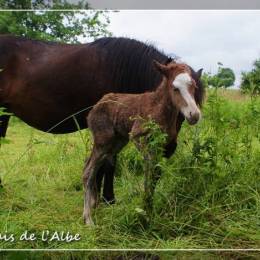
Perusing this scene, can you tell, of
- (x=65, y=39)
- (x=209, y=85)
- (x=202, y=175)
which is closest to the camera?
(x=202, y=175)

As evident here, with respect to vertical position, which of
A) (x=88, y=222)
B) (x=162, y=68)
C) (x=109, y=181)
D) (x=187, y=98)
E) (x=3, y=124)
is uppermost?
(x=162, y=68)

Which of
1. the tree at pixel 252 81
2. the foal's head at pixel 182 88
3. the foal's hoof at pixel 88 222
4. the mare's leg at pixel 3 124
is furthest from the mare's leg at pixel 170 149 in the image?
the mare's leg at pixel 3 124

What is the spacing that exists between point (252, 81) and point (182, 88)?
1.18 metres

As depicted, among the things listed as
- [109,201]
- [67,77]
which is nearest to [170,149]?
[109,201]

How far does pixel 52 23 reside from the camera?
4207mm

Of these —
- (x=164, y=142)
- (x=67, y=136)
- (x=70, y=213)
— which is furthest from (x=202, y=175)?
(x=67, y=136)

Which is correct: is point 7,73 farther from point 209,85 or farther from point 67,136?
point 209,85

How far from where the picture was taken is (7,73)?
465 cm

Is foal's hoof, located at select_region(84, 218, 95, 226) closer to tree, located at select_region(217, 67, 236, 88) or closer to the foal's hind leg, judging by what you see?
the foal's hind leg

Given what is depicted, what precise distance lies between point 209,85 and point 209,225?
1101mm

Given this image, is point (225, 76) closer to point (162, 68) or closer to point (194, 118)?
point (162, 68)

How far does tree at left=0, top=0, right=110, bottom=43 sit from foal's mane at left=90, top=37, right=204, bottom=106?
0.43 ft

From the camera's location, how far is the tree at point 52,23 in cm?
399

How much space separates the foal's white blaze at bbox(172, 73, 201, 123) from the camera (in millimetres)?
3096
